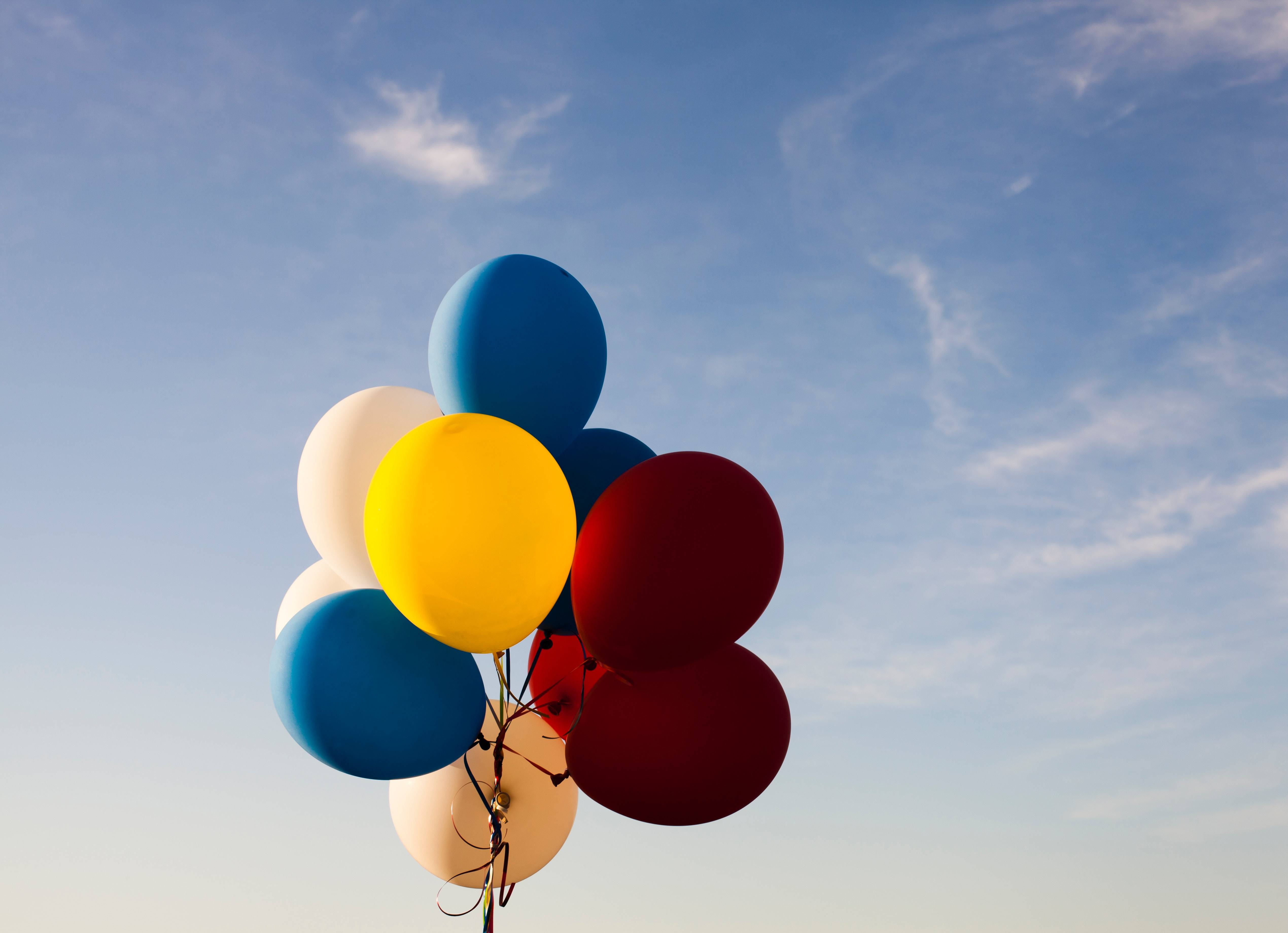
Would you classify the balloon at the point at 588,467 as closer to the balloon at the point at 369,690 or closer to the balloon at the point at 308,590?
the balloon at the point at 369,690

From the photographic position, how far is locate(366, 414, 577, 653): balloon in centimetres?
350

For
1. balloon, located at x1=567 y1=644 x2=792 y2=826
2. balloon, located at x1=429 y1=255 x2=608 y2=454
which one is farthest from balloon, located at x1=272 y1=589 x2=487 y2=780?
balloon, located at x1=429 y1=255 x2=608 y2=454

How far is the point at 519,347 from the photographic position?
4234 mm

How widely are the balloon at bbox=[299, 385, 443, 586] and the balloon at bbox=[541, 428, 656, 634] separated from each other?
712 mm

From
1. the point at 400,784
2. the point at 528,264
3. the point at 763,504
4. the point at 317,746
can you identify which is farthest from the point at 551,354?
the point at 400,784

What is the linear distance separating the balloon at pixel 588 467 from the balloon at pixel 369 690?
593mm

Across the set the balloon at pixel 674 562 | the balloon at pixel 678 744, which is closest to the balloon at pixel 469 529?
the balloon at pixel 674 562

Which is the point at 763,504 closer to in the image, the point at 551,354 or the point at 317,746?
the point at 551,354

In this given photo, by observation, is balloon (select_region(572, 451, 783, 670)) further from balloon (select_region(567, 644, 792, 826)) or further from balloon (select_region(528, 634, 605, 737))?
balloon (select_region(528, 634, 605, 737))

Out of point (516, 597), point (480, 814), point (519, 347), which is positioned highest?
point (519, 347)

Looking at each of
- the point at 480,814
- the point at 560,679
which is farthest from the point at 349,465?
the point at 480,814

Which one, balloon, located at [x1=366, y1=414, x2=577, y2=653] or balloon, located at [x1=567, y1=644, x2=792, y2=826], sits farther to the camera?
balloon, located at [x1=567, y1=644, x2=792, y2=826]

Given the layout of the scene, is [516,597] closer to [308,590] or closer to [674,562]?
[674,562]

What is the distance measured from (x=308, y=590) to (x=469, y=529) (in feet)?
5.68
